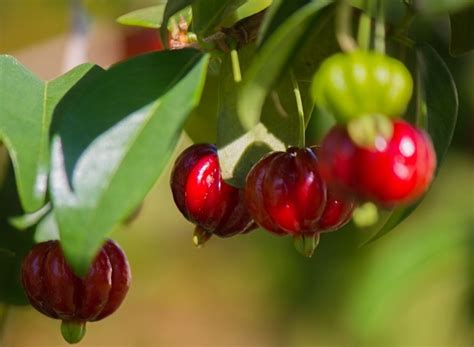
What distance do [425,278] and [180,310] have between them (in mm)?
1478

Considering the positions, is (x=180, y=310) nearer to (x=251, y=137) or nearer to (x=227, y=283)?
(x=227, y=283)

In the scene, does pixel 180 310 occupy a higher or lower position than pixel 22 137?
lower

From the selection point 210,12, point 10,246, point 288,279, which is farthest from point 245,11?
point 288,279

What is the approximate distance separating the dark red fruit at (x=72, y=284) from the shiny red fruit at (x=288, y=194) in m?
0.19

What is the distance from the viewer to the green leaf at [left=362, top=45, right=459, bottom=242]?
1132 millimetres

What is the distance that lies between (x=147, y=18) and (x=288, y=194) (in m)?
0.38

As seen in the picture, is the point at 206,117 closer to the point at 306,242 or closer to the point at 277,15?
the point at 306,242

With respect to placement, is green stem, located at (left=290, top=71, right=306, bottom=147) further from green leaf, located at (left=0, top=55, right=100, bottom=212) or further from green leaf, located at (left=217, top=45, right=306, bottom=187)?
green leaf, located at (left=0, top=55, right=100, bottom=212)

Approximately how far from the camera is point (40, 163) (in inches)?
38.5

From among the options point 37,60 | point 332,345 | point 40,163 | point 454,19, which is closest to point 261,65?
point 40,163

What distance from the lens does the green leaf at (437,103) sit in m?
1.13

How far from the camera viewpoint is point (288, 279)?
293 cm

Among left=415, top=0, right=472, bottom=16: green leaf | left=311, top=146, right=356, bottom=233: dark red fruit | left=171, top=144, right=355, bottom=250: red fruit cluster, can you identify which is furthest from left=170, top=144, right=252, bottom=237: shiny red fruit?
left=415, top=0, right=472, bottom=16: green leaf

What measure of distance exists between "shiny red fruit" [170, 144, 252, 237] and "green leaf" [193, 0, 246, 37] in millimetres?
128
